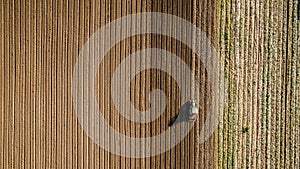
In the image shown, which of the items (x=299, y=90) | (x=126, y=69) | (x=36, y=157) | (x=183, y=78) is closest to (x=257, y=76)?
(x=299, y=90)

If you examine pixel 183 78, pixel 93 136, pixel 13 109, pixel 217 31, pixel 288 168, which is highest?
pixel 217 31

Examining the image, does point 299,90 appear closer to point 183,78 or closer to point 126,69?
point 183,78

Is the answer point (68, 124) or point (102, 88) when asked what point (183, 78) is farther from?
point (68, 124)

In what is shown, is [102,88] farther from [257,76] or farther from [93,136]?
[257,76]

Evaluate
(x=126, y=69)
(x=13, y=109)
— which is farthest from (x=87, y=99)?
(x=13, y=109)

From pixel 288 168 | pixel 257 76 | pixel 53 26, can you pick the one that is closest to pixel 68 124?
pixel 53 26

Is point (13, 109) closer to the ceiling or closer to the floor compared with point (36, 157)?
closer to the ceiling

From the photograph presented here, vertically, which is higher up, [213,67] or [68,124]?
[213,67]

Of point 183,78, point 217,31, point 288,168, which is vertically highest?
point 217,31
